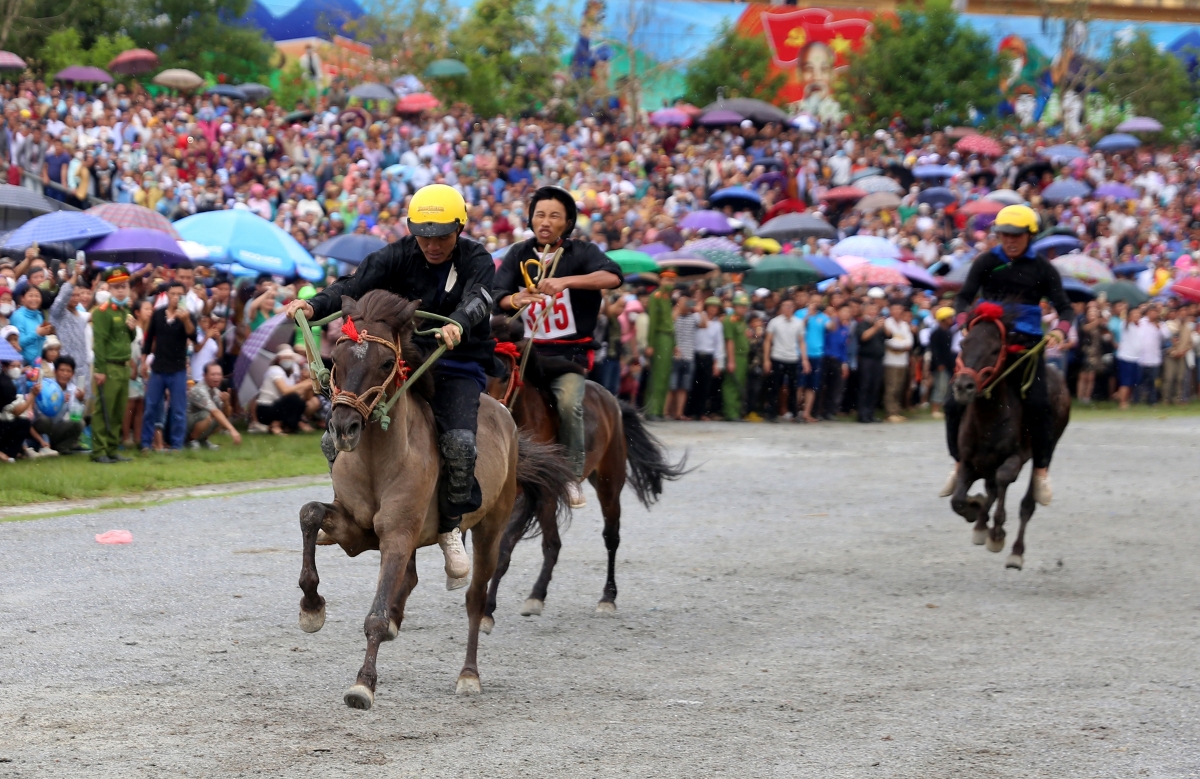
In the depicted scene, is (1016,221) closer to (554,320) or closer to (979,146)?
(554,320)

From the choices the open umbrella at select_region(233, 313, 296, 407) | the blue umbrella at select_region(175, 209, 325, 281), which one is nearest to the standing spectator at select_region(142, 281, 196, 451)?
the open umbrella at select_region(233, 313, 296, 407)

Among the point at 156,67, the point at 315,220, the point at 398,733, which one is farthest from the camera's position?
the point at 156,67

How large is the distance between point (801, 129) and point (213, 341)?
85.6 ft

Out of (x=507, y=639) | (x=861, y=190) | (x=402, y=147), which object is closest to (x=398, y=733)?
(x=507, y=639)

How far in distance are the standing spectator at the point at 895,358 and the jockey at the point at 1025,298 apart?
41.1ft

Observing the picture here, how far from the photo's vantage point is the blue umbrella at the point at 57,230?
52.6 feet

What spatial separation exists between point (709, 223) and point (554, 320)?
18.8 meters

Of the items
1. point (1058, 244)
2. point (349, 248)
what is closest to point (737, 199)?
point (1058, 244)

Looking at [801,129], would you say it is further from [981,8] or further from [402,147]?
[981,8]

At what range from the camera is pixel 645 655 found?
800 cm

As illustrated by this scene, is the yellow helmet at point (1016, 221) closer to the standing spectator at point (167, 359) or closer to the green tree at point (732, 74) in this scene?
the standing spectator at point (167, 359)

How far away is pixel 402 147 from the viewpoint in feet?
97.3

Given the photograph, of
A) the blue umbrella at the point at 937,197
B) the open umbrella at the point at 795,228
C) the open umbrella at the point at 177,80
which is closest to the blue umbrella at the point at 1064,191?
the blue umbrella at the point at 937,197

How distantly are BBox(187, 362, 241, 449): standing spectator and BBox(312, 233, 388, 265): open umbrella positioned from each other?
9.58 feet
